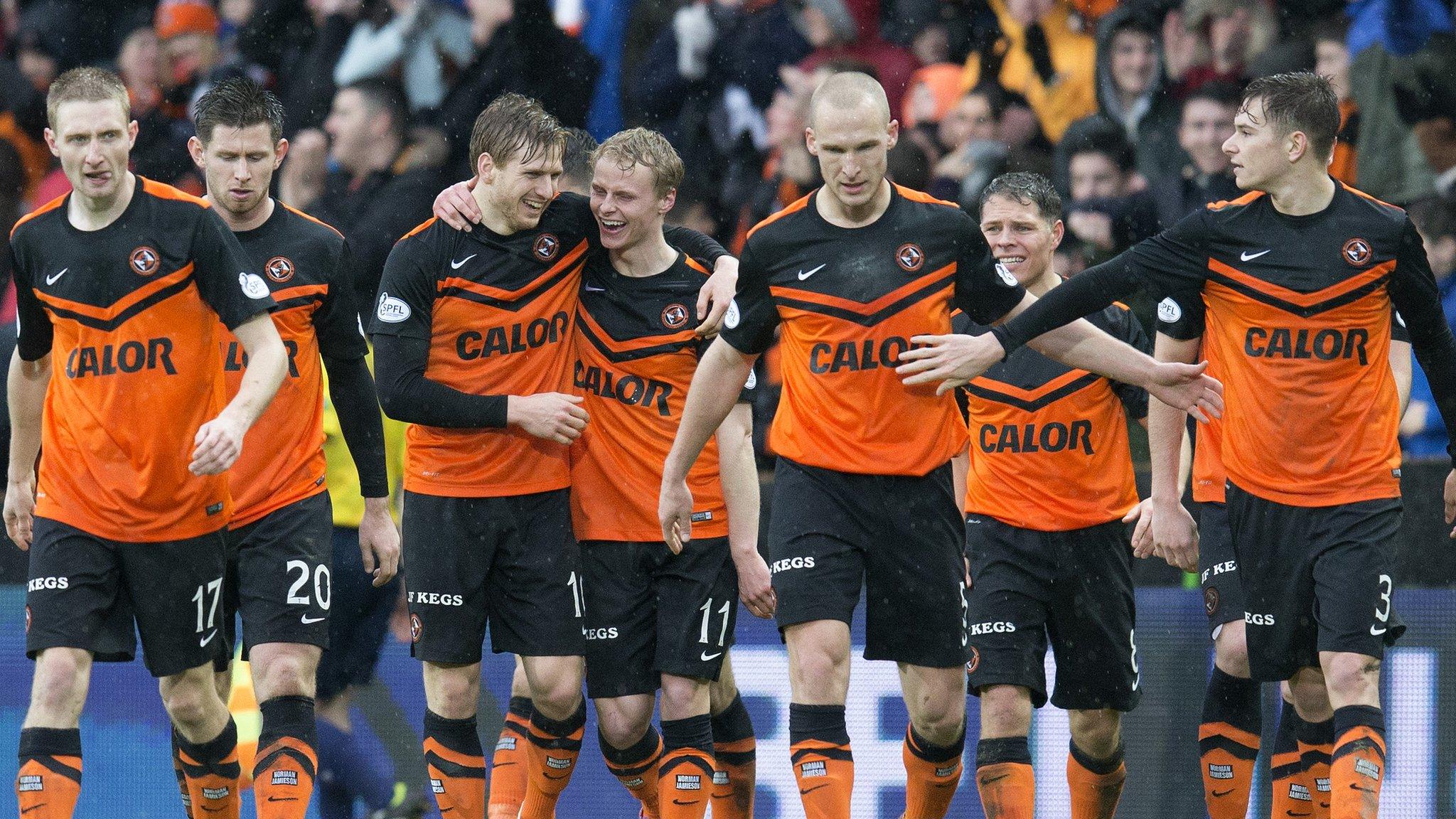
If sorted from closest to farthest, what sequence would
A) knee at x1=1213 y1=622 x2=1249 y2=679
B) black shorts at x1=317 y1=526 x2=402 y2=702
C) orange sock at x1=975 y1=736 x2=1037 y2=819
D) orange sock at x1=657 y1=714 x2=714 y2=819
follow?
orange sock at x1=657 y1=714 x2=714 y2=819, orange sock at x1=975 y1=736 x2=1037 y2=819, knee at x1=1213 y1=622 x2=1249 y2=679, black shorts at x1=317 y1=526 x2=402 y2=702

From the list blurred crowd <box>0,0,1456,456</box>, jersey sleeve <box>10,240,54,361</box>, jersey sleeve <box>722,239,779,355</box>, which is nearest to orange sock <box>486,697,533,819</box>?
jersey sleeve <box>722,239,779,355</box>

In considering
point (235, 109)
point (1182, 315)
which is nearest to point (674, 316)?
point (235, 109)

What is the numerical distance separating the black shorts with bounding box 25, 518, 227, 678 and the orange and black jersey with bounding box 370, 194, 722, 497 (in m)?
0.85

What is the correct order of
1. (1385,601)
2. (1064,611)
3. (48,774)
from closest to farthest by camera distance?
1. (48,774)
2. (1385,601)
3. (1064,611)

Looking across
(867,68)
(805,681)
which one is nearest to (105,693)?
(805,681)

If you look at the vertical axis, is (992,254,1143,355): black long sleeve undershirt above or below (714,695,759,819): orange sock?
above

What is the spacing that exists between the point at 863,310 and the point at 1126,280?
2.94 feet

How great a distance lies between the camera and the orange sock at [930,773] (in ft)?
22.0

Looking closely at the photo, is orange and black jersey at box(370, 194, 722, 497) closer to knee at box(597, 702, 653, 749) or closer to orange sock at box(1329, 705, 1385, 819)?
knee at box(597, 702, 653, 749)

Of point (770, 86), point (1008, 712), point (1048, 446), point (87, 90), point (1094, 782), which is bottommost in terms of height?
point (1094, 782)

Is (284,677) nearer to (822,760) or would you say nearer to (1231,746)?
(822,760)

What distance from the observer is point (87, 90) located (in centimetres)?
585

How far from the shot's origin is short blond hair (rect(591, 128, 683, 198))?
671 cm

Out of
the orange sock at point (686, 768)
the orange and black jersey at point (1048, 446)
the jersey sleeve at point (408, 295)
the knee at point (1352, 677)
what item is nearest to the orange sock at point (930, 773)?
the orange sock at point (686, 768)
